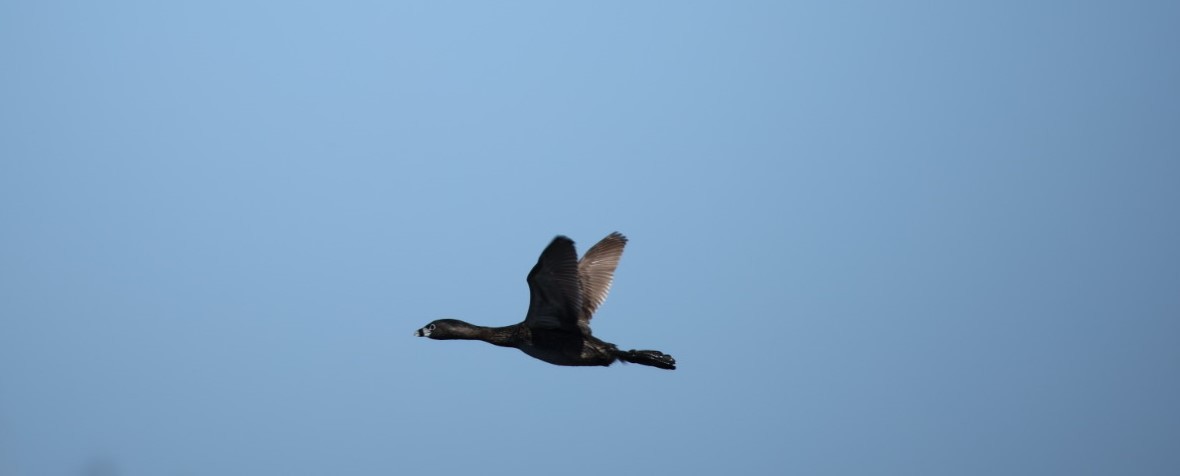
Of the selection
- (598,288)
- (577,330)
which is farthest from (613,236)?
(577,330)

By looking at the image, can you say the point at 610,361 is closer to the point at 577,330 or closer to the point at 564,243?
the point at 577,330

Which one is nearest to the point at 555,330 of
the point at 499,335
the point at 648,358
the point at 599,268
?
the point at 499,335

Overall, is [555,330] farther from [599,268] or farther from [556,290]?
[599,268]

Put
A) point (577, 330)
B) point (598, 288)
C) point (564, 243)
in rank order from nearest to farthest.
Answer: point (564, 243) → point (577, 330) → point (598, 288)

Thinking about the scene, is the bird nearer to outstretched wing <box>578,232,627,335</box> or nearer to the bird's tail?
the bird's tail

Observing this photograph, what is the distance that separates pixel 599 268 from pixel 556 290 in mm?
2194

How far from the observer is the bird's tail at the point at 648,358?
16.1 meters

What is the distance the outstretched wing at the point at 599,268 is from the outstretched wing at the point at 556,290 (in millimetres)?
938

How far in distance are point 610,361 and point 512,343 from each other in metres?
1.04

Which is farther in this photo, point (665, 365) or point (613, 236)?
point (613, 236)

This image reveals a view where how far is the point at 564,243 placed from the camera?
14.8 m

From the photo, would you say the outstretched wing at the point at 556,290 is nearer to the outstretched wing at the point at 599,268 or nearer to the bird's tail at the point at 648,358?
the bird's tail at the point at 648,358

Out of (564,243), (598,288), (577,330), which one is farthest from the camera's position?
(598,288)

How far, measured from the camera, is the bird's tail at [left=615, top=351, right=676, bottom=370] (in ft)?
52.7
